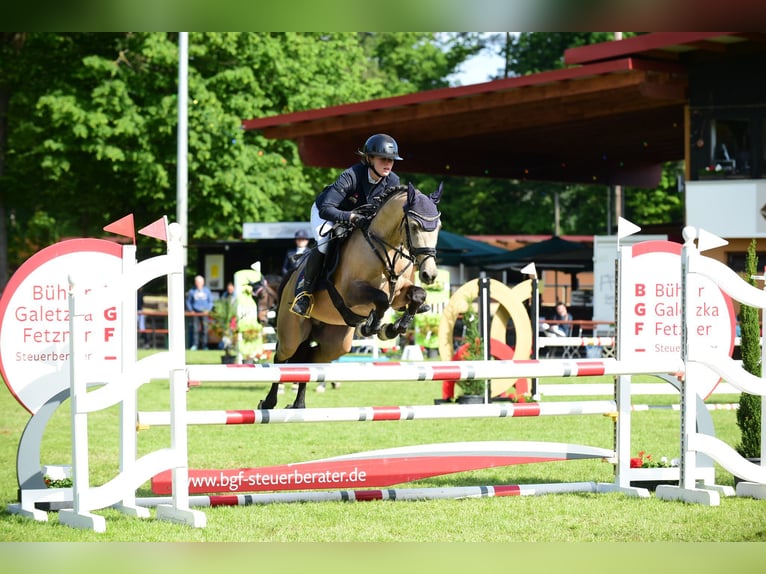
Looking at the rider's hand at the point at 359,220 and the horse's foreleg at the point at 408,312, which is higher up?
the rider's hand at the point at 359,220

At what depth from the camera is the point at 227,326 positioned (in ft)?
51.3

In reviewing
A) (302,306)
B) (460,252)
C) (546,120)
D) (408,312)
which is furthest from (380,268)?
(460,252)

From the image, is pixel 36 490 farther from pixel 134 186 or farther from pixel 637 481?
pixel 134 186

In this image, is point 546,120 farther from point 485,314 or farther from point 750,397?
point 750,397

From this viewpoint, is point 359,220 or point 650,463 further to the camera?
point 650,463

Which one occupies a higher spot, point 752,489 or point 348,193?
point 348,193

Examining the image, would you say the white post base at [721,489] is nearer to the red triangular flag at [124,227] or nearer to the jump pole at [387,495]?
the jump pole at [387,495]

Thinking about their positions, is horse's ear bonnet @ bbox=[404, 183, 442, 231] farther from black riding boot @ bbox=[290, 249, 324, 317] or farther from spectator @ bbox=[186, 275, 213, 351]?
spectator @ bbox=[186, 275, 213, 351]

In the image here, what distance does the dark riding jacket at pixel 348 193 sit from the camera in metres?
6.41

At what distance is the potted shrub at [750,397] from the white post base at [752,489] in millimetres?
362

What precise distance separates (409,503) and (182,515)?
1391 mm

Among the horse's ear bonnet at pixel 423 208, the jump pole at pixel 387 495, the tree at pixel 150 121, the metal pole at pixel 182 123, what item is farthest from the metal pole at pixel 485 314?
the tree at pixel 150 121

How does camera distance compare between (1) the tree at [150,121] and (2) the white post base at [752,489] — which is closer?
(2) the white post base at [752,489]

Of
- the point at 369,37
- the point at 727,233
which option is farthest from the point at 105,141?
the point at 369,37
